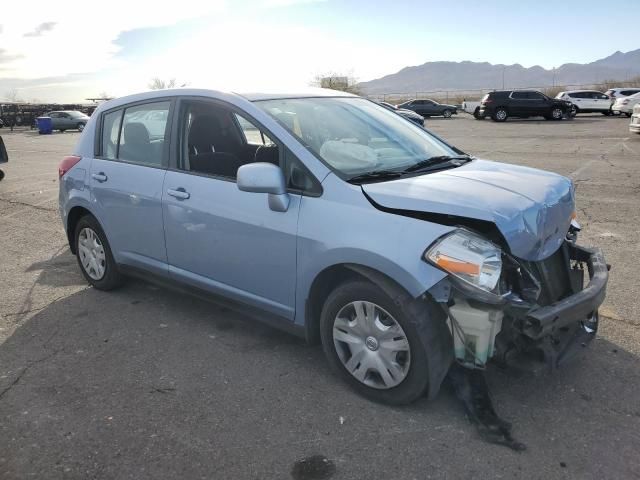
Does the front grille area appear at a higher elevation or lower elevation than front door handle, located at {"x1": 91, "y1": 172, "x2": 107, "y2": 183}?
lower

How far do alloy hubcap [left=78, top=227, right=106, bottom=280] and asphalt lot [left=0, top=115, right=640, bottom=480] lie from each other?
0.21 metres

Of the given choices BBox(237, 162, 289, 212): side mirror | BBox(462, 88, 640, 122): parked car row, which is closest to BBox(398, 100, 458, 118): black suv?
BBox(462, 88, 640, 122): parked car row

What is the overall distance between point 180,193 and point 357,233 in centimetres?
152

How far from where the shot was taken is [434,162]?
12.2 feet

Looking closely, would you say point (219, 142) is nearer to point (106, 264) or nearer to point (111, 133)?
point (111, 133)

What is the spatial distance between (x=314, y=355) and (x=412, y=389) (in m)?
0.93

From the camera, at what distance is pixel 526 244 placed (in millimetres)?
2838

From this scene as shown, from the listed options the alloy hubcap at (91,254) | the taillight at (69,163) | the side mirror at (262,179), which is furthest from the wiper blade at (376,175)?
the taillight at (69,163)

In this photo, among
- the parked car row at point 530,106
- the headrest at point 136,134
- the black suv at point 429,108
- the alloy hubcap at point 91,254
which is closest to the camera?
the headrest at point 136,134

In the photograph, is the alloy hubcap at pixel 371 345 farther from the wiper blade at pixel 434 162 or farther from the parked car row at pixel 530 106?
the parked car row at pixel 530 106

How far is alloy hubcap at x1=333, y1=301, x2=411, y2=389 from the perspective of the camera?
9.68 feet

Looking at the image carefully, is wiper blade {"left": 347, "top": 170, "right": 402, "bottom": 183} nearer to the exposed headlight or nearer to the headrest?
the exposed headlight

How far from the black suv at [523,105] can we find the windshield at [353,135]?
29974 millimetres

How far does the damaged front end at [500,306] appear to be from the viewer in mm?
2695
